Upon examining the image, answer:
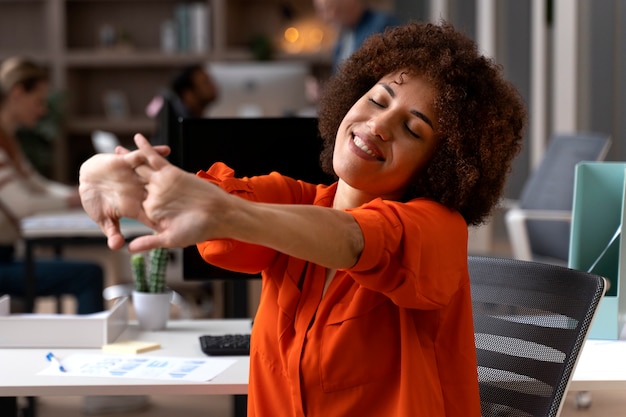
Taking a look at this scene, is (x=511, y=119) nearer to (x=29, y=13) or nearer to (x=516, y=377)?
(x=516, y=377)

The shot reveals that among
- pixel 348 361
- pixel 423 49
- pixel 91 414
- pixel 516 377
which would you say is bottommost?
pixel 91 414

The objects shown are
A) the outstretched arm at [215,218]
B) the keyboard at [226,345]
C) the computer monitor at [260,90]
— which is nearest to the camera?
the outstretched arm at [215,218]

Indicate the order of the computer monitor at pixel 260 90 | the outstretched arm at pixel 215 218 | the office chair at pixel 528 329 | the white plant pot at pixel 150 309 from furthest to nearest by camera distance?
1. the computer monitor at pixel 260 90
2. the white plant pot at pixel 150 309
3. the office chair at pixel 528 329
4. the outstretched arm at pixel 215 218

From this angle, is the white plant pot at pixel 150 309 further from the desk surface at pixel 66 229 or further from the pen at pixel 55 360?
the desk surface at pixel 66 229

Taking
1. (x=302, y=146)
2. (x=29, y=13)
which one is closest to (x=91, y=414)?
(x=302, y=146)

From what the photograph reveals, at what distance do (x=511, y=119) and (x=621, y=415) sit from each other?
1018mm

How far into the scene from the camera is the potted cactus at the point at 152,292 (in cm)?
233

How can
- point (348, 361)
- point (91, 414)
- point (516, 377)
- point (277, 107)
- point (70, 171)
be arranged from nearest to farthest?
point (348, 361), point (516, 377), point (91, 414), point (277, 107), point (70, 171)

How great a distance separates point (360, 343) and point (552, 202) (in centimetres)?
299

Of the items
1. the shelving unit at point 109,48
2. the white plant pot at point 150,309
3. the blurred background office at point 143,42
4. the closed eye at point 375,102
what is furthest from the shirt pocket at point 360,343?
the shelving unit at point 109,48

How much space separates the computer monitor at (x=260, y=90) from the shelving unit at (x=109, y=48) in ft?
5.65

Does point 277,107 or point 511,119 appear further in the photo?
point 277,107

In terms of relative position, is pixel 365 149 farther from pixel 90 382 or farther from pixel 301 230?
pixel 90 382

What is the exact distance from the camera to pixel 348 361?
4.46ft
